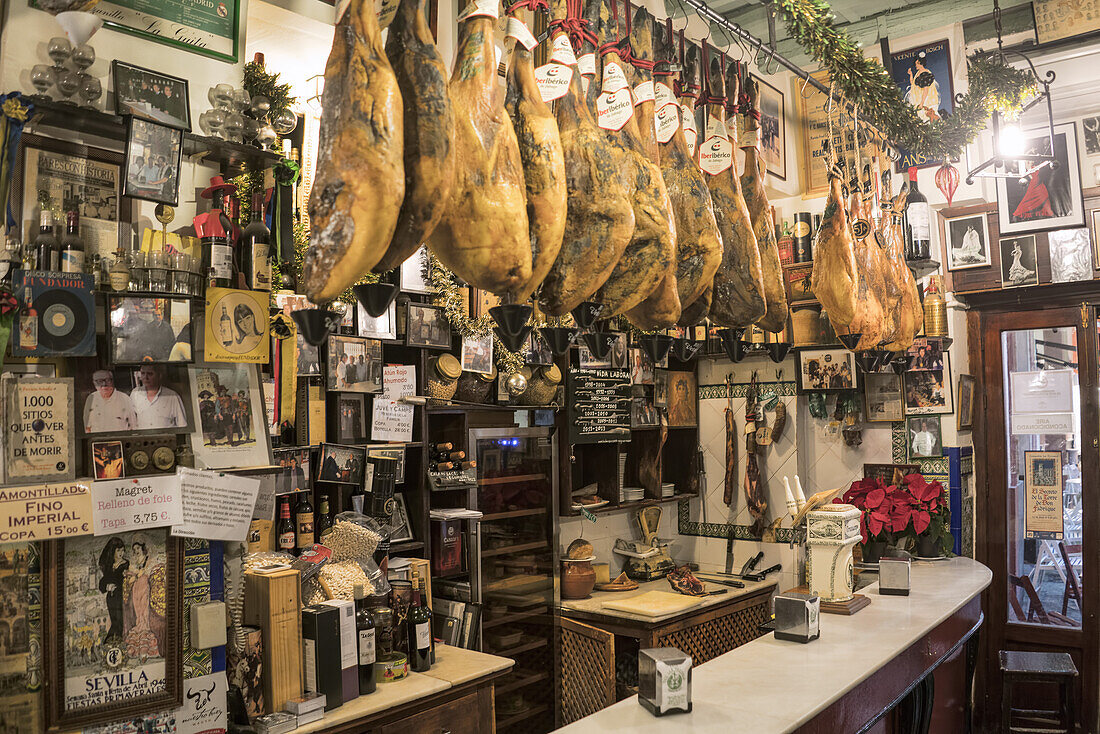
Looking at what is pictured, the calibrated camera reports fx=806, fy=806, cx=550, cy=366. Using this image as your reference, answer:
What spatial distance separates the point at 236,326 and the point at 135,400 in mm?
345

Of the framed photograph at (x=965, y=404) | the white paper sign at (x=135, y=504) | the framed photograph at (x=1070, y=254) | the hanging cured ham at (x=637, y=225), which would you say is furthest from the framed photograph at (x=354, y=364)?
the framed photograph at (x=1070, y=254)

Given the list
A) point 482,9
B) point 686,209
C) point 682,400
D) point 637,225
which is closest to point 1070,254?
point 682,400

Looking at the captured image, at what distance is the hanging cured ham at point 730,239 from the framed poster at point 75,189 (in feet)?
5.34

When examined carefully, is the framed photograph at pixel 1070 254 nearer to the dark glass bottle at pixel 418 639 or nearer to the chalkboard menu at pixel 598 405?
the chalkboard menu at pixel 598 405

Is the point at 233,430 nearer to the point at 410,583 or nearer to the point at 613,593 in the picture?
the point at 410,583

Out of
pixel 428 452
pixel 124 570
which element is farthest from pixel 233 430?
pixel 428 452

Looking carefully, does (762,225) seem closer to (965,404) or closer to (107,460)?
(107,460)

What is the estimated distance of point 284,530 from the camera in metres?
3.30

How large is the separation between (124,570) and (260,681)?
642mm

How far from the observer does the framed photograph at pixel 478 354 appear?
14.0 ft

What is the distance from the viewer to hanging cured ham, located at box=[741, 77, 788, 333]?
226 cm

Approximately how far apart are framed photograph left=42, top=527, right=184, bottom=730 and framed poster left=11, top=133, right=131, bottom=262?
81 centimetres

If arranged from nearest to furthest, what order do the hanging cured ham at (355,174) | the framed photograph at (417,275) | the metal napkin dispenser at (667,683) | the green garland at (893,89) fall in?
the hanging cured ham at (355,174) < the metal napkin dispenser at (667,683) < the green garland at (893,89) < the framed photograph at (417,275)

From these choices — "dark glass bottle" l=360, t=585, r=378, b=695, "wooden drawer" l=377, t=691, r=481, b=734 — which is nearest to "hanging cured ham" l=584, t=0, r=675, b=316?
"dark glass bottle" l=360, t=585, r=378, b=695
